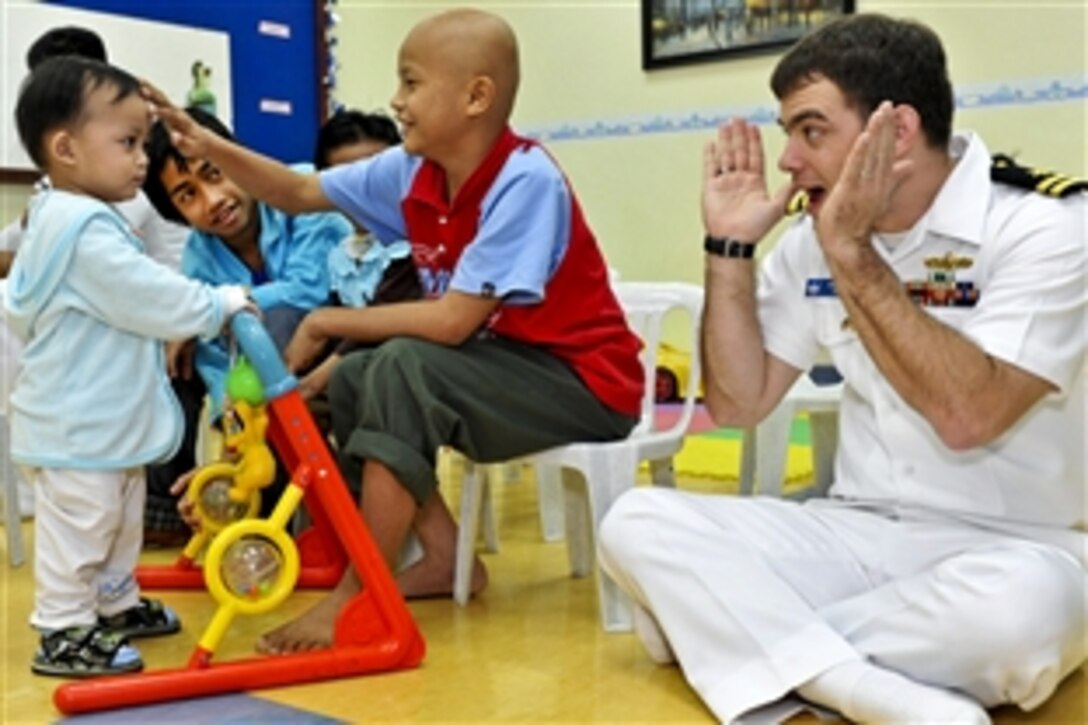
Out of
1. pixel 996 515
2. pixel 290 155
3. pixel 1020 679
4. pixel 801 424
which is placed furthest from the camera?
pixel 290 155

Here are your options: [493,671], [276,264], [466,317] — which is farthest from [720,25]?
[493,671]

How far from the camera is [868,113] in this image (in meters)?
1.56

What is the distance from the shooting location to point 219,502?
1.92 m

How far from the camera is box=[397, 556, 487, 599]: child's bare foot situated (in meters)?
2.20

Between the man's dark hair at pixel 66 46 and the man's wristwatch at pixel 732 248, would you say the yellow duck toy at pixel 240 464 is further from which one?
the man's dark hair at pixel 66 46

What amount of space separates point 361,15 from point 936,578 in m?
5.20

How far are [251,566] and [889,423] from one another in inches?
36.6

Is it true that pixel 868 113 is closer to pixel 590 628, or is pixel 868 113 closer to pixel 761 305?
pixel 761 305

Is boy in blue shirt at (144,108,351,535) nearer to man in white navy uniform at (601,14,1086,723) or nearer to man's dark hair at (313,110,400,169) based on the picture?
man's dark hair at (313,110,400,169)

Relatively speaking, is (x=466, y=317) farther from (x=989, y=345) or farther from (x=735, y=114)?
(x=735, y=114)

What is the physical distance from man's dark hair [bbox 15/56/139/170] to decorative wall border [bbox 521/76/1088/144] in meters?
1.82

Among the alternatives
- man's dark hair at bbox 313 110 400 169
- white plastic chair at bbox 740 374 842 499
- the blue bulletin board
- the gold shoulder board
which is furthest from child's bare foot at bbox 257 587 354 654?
the blue bulletin board

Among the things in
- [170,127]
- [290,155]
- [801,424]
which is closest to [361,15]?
[290,155]

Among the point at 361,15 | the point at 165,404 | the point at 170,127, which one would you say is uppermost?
the point at 361,15
